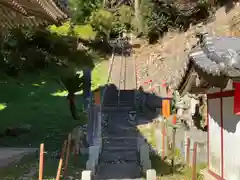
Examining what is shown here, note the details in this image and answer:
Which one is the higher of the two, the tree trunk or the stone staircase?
the tree trunk

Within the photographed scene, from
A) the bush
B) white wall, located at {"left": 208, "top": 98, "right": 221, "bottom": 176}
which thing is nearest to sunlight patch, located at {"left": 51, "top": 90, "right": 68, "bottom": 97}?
the bush

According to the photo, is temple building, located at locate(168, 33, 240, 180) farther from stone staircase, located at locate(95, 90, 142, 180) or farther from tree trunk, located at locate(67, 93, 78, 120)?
tree trunk, located at locate(67, 93, 78, 120)

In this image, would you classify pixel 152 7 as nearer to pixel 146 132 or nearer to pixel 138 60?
pixel 138 60

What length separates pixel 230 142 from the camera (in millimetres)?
6418

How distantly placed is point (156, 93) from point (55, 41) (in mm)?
8561

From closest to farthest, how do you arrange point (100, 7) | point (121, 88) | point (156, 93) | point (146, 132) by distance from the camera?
Answer: point (146, 132) → point (156, 93) → point (121, 88) → point (100, 7)

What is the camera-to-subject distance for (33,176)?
10.1 meters

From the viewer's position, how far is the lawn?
1576 cm

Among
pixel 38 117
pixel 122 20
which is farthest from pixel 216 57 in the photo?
pixel 122 20

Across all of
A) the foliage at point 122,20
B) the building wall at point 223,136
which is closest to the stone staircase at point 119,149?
the building wall at point 223,136

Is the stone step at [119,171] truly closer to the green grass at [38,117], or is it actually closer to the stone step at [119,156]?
the stone step at [119,156]

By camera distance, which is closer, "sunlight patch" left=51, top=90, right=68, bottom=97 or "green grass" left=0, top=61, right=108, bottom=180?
"green grass" left=0, top=61, right=108, bottom=180

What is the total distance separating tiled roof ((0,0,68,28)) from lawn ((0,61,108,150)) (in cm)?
687

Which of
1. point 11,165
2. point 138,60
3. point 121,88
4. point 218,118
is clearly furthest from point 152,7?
point 218,118
